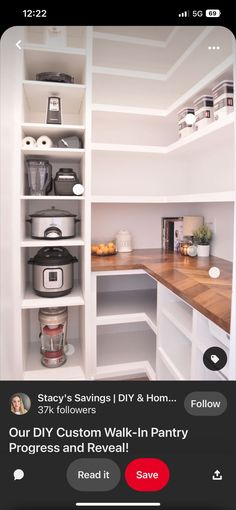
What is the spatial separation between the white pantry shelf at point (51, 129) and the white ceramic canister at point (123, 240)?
0.47m

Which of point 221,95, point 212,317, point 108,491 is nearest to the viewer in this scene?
point 108,491

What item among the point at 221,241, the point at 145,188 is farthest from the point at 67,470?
the point at 145,188

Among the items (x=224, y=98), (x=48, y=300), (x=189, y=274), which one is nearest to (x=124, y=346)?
(x=48, y=300)

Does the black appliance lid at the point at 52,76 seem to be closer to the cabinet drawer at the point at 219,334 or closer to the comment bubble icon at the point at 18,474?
the cabinet drawer at the point at 219,334

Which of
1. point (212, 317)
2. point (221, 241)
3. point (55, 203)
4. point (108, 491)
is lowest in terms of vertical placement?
point (108, 491)

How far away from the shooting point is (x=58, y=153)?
3.79 feet

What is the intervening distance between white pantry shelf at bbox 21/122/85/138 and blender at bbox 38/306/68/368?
71cm

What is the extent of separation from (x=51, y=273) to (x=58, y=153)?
47cm

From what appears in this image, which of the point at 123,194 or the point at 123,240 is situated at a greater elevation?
the point at 123,194

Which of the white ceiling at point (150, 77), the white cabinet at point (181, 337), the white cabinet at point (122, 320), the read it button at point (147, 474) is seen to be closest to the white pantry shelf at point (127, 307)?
the white cabinet at point (122, 320)

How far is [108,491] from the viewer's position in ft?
1.21

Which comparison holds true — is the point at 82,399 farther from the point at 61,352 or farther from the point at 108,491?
the point at 61,352

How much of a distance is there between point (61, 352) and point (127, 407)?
91 cm
